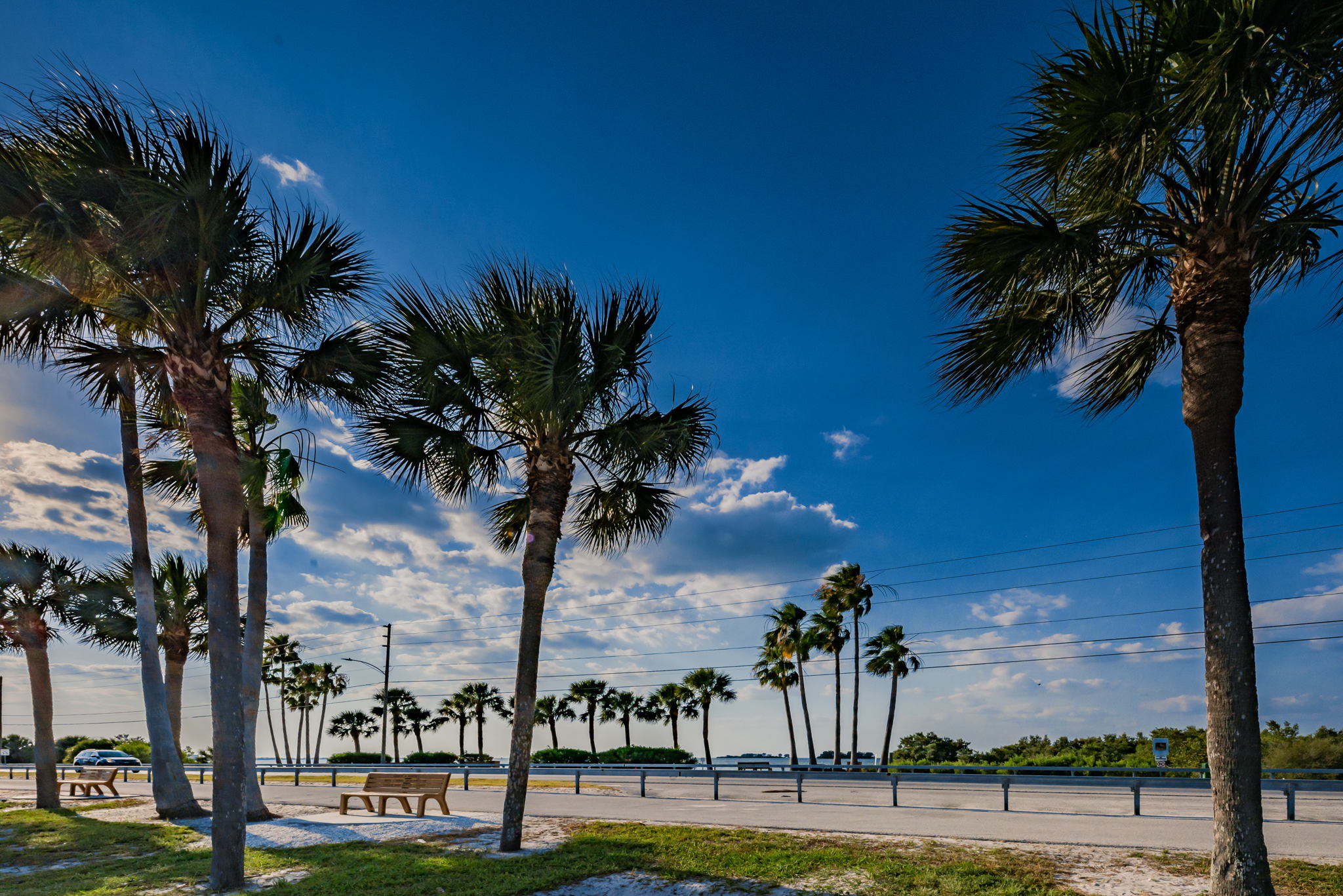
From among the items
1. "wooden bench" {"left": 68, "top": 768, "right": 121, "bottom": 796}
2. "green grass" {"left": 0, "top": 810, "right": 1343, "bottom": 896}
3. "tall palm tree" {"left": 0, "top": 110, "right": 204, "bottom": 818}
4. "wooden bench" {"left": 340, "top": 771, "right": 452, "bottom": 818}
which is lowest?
"wooden bench" {"left": 68, "top": 768, "right": 121, "bottom": 796}

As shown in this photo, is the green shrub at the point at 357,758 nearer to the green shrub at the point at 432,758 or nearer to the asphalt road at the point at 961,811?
the green shrub at the point at 432,758

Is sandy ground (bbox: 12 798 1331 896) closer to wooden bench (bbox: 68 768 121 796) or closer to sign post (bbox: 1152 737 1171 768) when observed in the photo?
wooden bench (bbox: 68 768 121 796)

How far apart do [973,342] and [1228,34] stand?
4.19 m

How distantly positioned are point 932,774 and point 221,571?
29712 mm

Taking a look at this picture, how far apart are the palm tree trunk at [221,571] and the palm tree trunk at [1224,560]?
1074 cm

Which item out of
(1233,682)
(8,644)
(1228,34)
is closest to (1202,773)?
(1233,682)

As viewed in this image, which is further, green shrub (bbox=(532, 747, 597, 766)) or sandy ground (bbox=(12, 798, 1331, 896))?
green shrub (bbox=(532, 747, 597, 766))

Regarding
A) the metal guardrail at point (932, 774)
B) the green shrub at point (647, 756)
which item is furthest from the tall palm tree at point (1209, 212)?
the green shrub at point (647, 756)

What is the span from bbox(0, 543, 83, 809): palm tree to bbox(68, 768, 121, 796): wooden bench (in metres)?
3.85

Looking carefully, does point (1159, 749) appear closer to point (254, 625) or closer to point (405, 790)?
point (405, 790)

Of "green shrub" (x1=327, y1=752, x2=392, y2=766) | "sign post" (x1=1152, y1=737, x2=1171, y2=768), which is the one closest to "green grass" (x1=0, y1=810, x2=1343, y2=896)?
"sign post" (x1=1152, y1=737, x2=1171, y2=768)

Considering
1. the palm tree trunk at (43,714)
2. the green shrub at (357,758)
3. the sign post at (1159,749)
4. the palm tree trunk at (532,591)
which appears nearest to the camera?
the palm tree trunk at (532,591)

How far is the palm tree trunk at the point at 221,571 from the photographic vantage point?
977 centimetres

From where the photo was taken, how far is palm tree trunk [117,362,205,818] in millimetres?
17531
